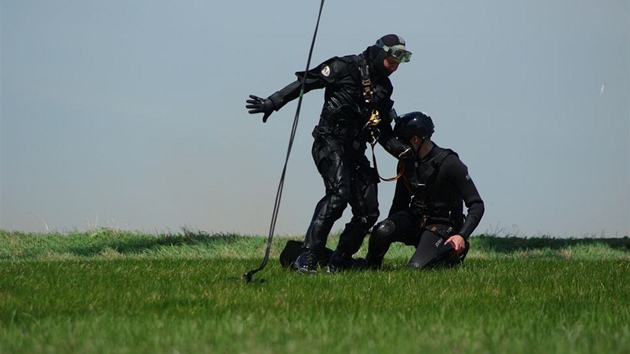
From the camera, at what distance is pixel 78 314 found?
24.8ft

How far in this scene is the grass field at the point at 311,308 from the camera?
5895mm

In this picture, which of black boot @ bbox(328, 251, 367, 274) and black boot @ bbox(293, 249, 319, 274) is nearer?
black boot @ bbox(293, 249, 319, 274)

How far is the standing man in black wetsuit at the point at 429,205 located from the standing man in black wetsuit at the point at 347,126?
1.09 feet

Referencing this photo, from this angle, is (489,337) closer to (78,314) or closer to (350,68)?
(78,314)

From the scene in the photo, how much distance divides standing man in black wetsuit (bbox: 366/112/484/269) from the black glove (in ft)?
5.85

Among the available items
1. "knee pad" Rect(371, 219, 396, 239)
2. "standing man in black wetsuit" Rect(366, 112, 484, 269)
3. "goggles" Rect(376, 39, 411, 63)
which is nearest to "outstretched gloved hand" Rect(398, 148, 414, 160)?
"standing man in black wetsuit" Rect(366, 112, 484, 269)

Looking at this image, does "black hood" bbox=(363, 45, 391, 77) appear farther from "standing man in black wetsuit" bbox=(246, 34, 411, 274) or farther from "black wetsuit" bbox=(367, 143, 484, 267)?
"black wetsuit" bbox=(367, 143, 484, 267)

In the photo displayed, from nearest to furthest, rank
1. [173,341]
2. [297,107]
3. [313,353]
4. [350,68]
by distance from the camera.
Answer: [313,353]
[173,341]
[297,107]
[350,68]

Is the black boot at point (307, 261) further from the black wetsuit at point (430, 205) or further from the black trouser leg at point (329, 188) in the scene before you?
the black wetsuit at point (430, 205)

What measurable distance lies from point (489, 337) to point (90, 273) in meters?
6.68

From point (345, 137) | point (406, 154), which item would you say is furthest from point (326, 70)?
point (406, 154)

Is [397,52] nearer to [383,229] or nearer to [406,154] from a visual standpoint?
[406,154]

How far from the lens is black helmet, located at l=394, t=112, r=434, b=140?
38.7ft

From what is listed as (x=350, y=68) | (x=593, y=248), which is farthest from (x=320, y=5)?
(x=593, y=248)
